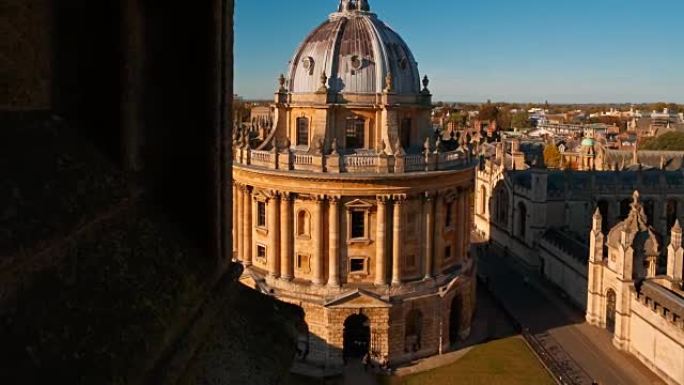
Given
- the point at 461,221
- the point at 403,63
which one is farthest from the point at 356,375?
the point at 403,63

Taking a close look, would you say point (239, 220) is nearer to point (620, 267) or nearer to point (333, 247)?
point (333, 247)

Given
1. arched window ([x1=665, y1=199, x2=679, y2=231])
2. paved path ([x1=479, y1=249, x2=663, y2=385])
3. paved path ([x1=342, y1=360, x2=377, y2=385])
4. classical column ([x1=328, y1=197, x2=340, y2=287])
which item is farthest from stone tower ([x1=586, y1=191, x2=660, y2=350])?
arched window ([x1=665, y1=199, x2=679, y2=231])

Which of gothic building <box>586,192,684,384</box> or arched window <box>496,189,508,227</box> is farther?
arched window <box>496,189,508,227</box>

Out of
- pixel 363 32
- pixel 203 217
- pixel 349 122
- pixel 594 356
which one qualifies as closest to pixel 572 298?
pixel 594 356

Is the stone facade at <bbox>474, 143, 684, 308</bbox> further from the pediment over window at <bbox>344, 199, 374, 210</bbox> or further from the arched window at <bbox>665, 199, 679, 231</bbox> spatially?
the pediment over window at <bbox>344, 199, 374, 210</bbox>

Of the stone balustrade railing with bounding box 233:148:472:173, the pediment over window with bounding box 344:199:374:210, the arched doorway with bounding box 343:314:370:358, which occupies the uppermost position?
the stone balustrade railing with bounding box 233:148:472:173
